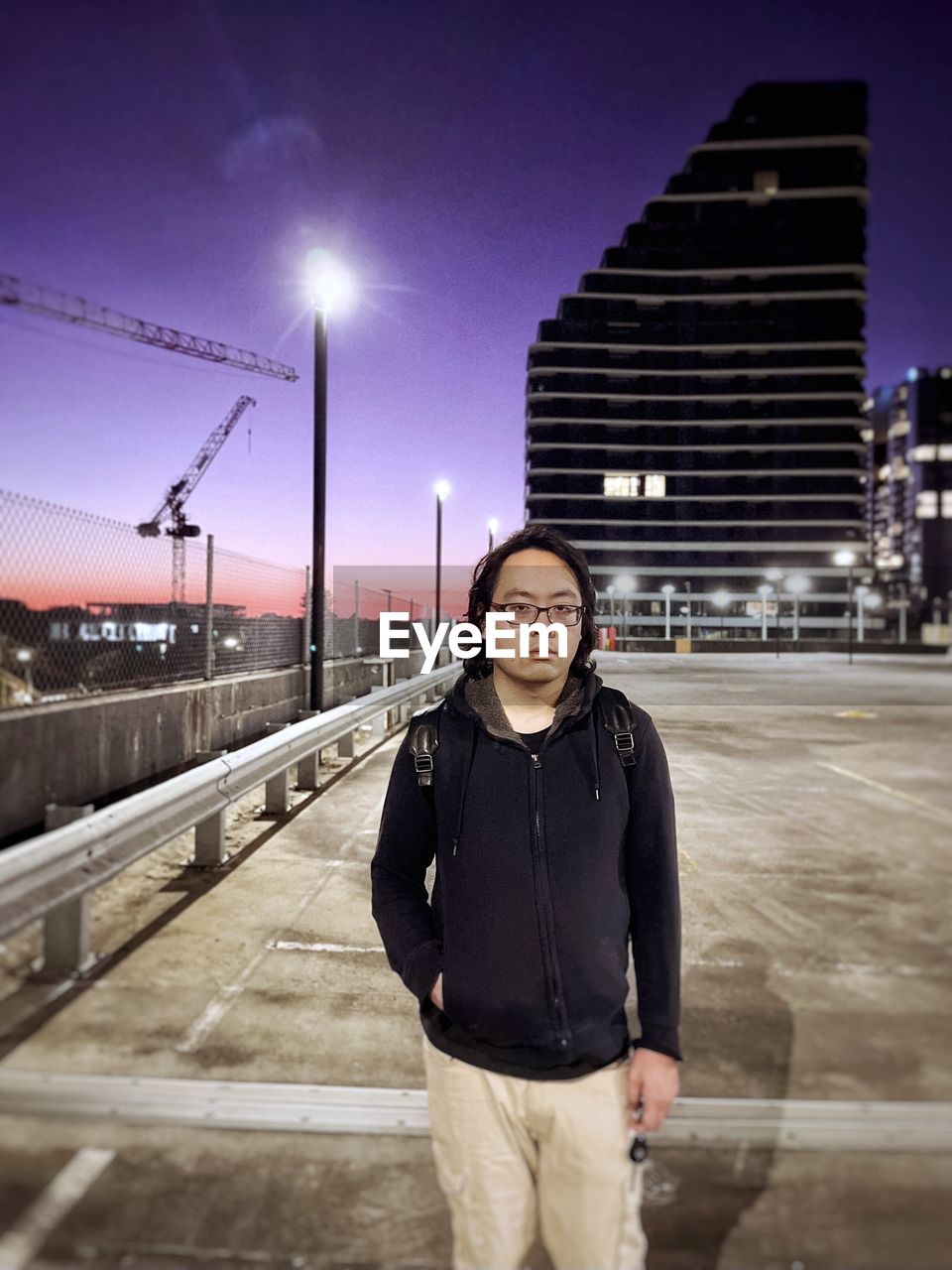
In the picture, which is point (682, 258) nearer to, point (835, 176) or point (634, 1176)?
point (835, 176)

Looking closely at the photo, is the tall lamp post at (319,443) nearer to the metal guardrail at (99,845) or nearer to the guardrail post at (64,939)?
the metal guardrail at (99,845)

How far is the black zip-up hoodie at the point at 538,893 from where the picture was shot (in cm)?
200

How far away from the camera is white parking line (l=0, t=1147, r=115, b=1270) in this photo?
2355 mm

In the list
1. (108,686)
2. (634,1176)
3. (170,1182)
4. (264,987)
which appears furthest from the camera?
(108,686)

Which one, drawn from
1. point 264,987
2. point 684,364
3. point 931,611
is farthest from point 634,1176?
point 931,611

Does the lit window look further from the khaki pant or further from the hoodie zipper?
the khaki pant

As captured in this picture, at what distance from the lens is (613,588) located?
90562mm

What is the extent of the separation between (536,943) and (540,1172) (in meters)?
0.50

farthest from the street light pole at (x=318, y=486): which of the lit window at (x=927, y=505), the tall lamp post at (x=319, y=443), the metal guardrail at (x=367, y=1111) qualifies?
the lit window at (x=927, y=505)

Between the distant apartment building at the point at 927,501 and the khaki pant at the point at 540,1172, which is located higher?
the distant apartment building at the point at 927,501

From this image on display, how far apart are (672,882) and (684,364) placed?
10329cm

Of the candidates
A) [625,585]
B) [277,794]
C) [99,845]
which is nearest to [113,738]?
[277,794]

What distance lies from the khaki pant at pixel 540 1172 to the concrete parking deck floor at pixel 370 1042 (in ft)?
2.14

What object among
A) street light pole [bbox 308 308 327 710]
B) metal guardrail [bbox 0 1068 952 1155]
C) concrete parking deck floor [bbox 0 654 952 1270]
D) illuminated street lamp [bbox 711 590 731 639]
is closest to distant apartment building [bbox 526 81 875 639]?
illuminated street lamp [bbox 711 590 731 639]
